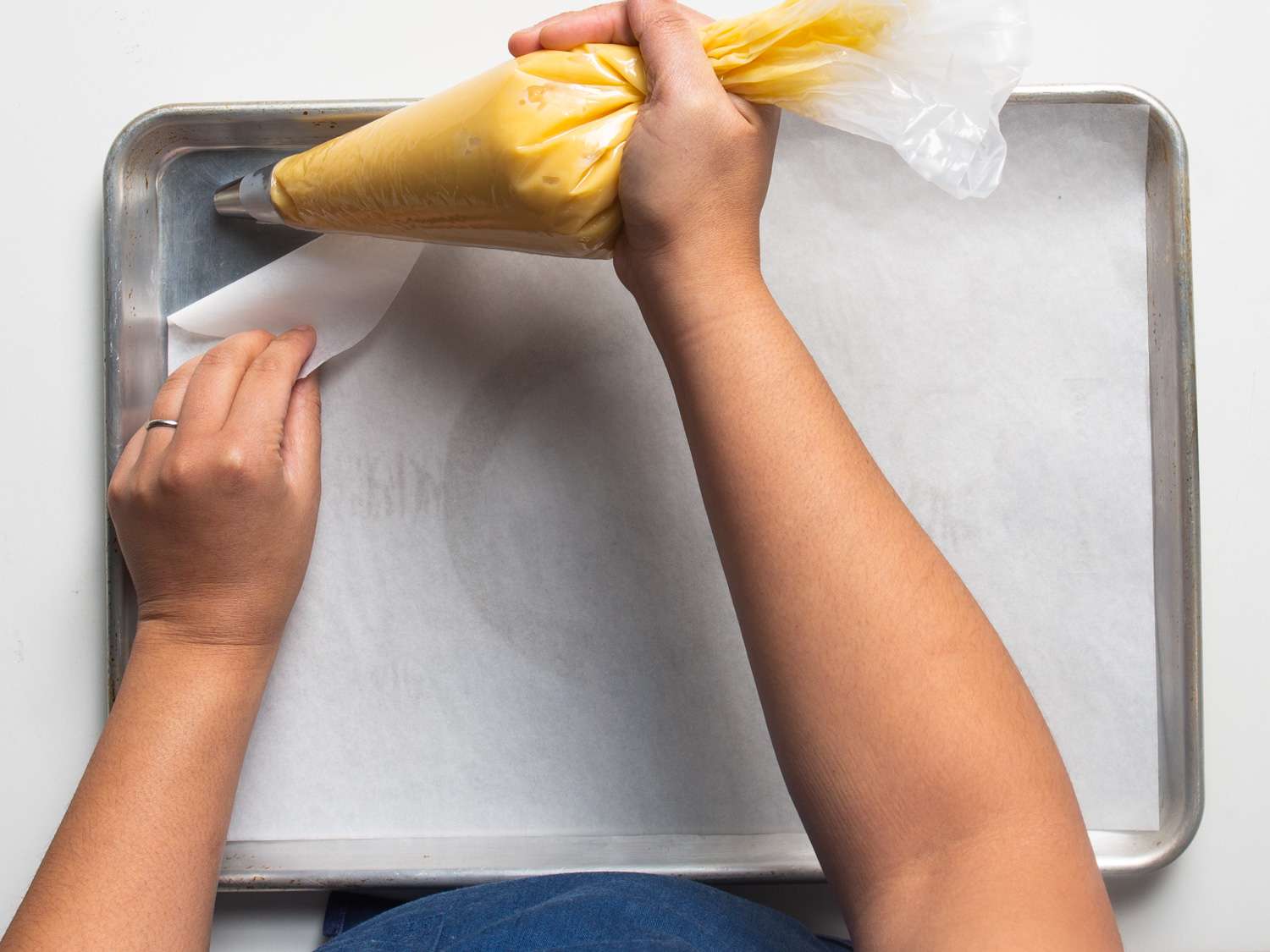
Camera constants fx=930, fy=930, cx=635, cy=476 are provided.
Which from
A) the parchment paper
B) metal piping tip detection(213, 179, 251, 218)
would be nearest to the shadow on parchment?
the parchment paper

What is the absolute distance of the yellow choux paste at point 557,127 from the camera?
391mm

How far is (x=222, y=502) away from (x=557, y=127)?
0.26m

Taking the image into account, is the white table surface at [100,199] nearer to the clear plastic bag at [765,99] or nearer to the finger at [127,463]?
the finger at [127,463]

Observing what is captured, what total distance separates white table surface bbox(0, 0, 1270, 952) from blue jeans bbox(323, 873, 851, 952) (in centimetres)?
9

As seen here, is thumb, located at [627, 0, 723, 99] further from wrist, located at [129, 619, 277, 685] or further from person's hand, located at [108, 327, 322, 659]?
wrist, located at [129, 619, 277, 685]

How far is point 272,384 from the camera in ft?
1.67

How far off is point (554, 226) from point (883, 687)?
0.24 meters

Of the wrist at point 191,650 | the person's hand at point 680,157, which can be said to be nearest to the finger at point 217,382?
the wrist at point 191,650

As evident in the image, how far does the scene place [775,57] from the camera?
40cm

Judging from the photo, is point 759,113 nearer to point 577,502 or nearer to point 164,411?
point 577,502

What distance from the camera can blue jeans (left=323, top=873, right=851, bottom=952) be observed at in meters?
0.46

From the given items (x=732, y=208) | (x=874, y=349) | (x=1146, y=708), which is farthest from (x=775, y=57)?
(x=1146, y=708)

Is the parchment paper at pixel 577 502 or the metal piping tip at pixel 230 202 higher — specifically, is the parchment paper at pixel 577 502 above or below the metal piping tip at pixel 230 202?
below

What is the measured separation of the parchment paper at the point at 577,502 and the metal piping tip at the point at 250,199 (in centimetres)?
9
